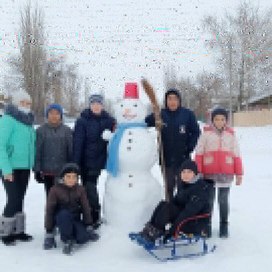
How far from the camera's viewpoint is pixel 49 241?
397cm

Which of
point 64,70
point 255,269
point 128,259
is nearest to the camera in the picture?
point 255,269

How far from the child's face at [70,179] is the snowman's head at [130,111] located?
763mm

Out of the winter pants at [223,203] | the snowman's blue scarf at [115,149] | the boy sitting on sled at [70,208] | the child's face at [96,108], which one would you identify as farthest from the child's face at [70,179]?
the winter pants at [223,203]

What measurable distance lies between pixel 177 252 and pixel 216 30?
2474cm

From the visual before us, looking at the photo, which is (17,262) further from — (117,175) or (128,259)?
(117,175)

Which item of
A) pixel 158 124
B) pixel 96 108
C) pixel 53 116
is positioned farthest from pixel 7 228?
pixel 158 124

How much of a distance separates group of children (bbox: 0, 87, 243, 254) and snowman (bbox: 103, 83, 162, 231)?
23 centimetres

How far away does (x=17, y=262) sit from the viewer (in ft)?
11.8

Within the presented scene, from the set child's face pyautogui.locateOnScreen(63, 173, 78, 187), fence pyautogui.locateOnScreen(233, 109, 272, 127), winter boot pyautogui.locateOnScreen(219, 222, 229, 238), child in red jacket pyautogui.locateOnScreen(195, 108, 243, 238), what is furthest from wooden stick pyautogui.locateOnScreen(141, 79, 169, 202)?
fence pyautogui.locateOnScreen(233, 109, 272, 127)

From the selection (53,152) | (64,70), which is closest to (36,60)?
(64,70)

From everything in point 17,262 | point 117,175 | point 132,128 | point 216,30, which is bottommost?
point 17,262

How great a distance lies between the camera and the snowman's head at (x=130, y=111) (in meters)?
4.15

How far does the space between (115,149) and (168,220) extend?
895 millimetres

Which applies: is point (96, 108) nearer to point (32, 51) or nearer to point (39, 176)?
point (39, 176)
